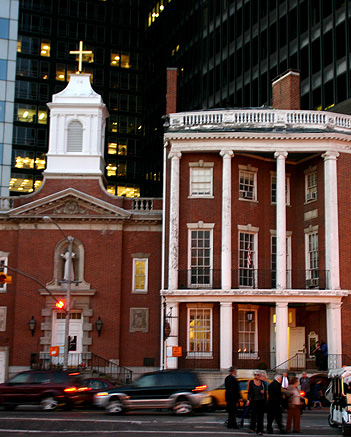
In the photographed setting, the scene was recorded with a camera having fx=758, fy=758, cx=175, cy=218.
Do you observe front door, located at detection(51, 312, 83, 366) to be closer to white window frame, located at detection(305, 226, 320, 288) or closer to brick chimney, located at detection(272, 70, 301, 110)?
white window frame, located at detection(305, 226, 320, 288)

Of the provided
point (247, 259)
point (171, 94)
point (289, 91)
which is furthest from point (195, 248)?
point (289, 91)

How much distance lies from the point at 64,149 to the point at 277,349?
666 inches

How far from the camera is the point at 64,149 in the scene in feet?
145

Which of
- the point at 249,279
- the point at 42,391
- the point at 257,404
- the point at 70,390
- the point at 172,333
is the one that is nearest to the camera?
the point at 257,404

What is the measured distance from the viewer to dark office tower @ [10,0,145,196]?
92688mm

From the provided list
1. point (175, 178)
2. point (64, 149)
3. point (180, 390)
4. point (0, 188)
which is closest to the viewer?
point (180, 390)

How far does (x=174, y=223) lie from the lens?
39.7 metres

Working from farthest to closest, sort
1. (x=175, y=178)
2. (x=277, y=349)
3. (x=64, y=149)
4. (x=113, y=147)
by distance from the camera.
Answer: (x=113, y=147), (x=64, y=149), (x=175, y=178), (x=277, y=349)

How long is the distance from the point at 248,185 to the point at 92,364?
12.8 metres

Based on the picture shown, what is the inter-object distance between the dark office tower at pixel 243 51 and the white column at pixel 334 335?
21144 millimetres

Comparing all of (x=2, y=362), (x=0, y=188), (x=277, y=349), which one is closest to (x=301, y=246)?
(x=277, y=349)

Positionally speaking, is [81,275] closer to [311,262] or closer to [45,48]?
[311,262]

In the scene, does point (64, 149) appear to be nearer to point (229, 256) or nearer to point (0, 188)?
point (229, 256)

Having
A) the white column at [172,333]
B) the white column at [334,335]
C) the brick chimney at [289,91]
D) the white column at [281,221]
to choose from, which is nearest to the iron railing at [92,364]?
the white column at [172,333]
